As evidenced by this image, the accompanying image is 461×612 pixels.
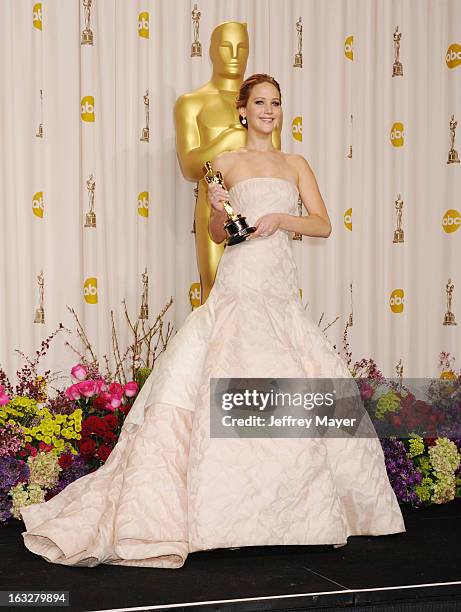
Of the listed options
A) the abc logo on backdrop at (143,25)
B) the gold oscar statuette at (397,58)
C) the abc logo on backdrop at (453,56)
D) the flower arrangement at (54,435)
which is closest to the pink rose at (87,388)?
the flower arrangement at (54,435)

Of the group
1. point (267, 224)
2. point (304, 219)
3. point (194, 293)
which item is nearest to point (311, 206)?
point (304, 219)

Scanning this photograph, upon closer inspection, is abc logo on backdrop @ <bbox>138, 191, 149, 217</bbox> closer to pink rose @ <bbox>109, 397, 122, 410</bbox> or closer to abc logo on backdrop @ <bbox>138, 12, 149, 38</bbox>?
abc logo on backdrop @ <bbox>138, 12, 149, 38</bbox>

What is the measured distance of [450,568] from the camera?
2.90 metres

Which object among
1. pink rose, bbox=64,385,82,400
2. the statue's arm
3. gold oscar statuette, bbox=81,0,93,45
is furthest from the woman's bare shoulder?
gold oscar statuette, bbox=81,0,93,45

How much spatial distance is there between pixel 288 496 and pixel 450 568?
61 cm

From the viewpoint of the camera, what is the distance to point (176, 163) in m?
5.53

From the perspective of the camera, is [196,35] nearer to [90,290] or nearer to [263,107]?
[90,290]

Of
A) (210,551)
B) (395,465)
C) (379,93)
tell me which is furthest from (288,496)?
(379,93)

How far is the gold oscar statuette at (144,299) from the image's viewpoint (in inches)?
213

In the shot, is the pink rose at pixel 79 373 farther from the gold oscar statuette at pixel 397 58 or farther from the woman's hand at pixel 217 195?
the gold oscar statuette at pixel 397 58

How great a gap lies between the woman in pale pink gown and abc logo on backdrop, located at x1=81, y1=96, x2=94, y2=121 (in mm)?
1908

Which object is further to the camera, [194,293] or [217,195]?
[194,293]

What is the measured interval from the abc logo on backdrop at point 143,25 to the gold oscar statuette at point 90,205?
1.00 meters

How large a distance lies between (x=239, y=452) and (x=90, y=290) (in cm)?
260
